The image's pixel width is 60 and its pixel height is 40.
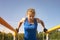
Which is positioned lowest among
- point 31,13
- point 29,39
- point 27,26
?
point 29,39

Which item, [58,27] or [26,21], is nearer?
[58,27]

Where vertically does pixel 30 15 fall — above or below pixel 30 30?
above

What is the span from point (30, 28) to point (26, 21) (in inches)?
7.1

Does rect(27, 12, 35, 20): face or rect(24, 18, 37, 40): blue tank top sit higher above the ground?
rect(27, 12, 35, 20): face

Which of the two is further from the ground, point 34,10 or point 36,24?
point 34,10

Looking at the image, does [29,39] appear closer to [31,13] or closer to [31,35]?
[31,35]

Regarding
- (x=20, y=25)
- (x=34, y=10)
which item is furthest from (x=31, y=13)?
(x=20, y=25)

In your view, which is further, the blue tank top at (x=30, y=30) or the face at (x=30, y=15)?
the blue tank top at (x=30, y=30)

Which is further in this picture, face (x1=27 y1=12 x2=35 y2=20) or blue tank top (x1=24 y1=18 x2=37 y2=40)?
blue tank top (x1=24 y1=18 x2=37 y2=40)

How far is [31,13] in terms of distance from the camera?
417 centimetres

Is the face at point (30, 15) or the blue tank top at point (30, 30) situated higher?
the face at point (30, 15)

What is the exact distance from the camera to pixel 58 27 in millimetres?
3658

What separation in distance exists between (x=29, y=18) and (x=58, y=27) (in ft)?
2.62

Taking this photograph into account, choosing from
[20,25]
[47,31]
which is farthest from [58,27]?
[20,25]
